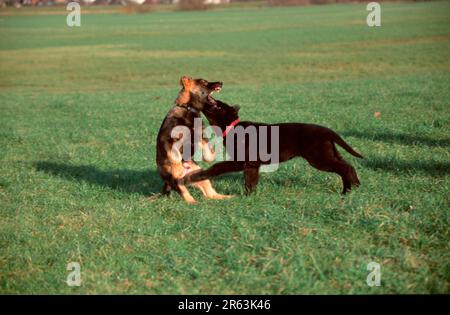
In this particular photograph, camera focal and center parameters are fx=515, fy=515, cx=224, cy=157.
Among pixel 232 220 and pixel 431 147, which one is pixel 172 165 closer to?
pixel 232 220

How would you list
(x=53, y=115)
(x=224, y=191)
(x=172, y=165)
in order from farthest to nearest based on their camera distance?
1. (x=53, y=115)
2. (x=224, y=191)
3. (x=172, y=165)

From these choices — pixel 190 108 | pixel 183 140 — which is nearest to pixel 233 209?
pixel 183 140

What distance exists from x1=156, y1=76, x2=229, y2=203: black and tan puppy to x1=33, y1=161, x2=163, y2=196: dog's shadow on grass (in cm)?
63

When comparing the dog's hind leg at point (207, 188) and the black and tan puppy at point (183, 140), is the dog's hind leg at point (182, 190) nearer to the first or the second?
the black and tan puppy at point (183, 140)

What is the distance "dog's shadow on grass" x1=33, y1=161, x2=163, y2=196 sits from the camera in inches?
307

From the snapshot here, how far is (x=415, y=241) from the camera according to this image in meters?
5.01

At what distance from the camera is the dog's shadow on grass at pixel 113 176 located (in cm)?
779

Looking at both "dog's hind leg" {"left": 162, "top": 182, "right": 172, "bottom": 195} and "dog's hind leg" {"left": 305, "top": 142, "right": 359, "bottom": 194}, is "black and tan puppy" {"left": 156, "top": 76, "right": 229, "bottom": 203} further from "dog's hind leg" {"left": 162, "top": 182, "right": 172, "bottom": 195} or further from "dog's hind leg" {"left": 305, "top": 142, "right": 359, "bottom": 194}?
"dog's hind leg" {"left": 305, "top": 142, "right": 359, "bottom": 194}

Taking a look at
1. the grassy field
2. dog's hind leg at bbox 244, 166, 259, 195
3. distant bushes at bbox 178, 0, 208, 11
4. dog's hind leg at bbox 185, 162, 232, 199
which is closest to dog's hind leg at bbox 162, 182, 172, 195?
the grassy field

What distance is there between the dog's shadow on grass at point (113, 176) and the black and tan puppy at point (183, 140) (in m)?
0.63

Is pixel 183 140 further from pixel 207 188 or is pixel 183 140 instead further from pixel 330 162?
pixel 330 162

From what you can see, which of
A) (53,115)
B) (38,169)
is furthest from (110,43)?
(38,169)

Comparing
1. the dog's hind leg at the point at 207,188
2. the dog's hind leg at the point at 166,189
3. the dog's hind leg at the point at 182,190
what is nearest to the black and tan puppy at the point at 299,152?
the dog's hind leg at the point at 182,190
